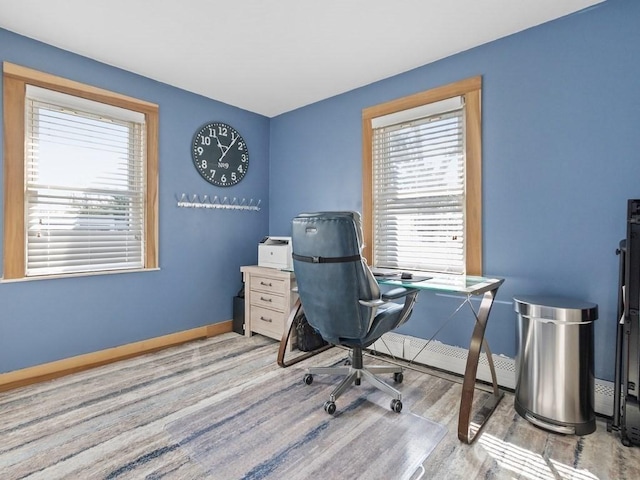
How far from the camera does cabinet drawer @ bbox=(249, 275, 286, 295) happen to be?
121 inches

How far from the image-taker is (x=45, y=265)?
96.5 inches

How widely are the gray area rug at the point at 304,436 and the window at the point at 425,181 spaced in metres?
1.20

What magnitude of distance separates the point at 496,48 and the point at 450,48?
1.01 feet

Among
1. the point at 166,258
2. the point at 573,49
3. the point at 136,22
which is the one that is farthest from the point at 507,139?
the point at 166,258

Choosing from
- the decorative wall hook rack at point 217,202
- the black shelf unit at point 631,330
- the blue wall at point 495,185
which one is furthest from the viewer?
the decorative wall hook rack at point 217,202

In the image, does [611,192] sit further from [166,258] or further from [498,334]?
[166,258]

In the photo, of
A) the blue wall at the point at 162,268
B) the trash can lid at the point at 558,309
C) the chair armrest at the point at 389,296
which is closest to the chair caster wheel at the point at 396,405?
the chair armrest at the point at 389,296

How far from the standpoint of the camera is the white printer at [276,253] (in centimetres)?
321

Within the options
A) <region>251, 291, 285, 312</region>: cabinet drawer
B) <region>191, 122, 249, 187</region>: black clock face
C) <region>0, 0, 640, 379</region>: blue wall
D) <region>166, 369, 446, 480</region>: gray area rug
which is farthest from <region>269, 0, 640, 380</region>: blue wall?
<region>191, 122, 249, 187</region>: black clock face

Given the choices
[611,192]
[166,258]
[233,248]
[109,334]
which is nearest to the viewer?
[611,192]

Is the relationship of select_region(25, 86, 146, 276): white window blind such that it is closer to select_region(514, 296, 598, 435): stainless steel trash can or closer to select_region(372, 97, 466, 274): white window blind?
select_region(372, 97, 466, 274): white window blind

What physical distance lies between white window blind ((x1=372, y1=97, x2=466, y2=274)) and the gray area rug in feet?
3.88

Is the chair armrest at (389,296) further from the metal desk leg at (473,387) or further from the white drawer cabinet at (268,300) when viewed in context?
the white drawer cabinet at (268,300)

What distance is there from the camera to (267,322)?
3.20m
